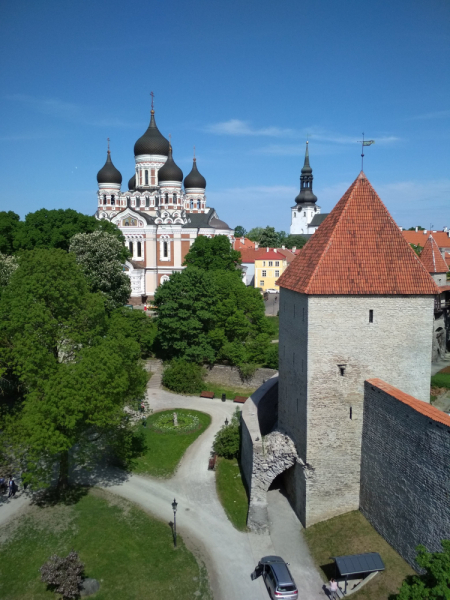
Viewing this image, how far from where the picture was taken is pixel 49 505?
697 inches

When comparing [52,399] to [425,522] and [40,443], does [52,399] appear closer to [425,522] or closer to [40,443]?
[40,443]

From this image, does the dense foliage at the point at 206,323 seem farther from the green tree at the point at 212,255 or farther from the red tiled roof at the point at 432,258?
the red tiled roof at the point at 432,258

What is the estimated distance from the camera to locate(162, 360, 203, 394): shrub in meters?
30.8

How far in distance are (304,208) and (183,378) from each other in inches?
3711

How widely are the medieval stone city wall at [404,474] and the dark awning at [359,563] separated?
89cm

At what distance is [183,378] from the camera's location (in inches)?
1214

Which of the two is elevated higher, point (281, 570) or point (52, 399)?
point (52, 399)

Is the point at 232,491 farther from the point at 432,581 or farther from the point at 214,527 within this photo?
the point at 432,581

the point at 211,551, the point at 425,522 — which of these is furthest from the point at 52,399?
the point at 425,522

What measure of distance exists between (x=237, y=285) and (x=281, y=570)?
23027mm

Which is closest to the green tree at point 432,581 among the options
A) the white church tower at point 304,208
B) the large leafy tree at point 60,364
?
the large leafy tree at point 60,364

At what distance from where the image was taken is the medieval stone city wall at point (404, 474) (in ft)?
39.4

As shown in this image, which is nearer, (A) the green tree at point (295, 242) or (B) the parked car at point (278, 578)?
(B) the parked car at point (278, 578)

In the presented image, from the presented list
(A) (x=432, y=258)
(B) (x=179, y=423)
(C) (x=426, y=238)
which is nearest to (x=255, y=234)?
(C) (x=426, y=238)
